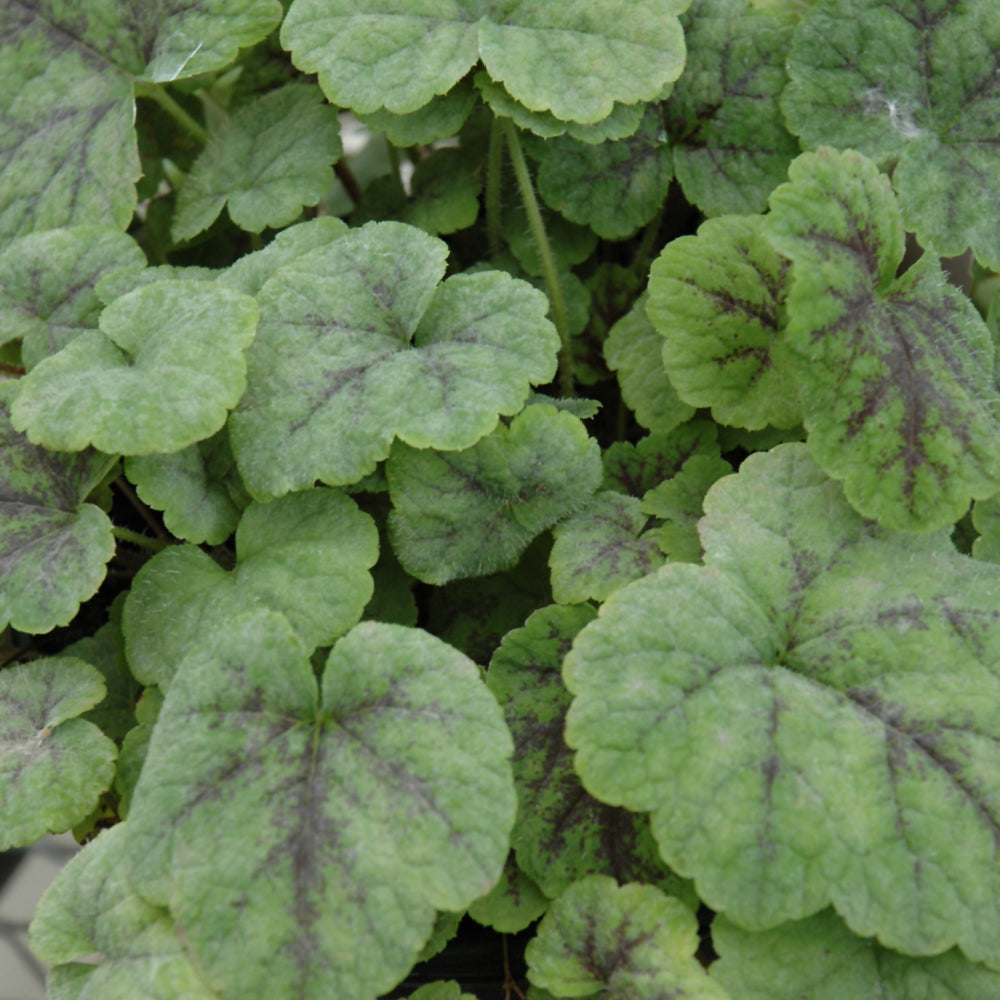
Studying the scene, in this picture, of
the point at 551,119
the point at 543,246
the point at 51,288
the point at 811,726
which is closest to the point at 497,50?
the point at 551,119

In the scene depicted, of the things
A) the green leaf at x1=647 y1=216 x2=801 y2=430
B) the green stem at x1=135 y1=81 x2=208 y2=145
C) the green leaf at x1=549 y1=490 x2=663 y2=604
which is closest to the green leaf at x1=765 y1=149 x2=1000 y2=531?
the green leaf at x1=647 y1=216 x2=801 y2=430

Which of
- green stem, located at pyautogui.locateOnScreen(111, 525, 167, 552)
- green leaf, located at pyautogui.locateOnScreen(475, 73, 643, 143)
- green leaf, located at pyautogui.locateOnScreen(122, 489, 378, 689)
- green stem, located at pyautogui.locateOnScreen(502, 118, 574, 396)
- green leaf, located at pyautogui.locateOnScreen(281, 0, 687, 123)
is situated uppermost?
green leaf, located at pyautogui.locateOnScreen(281, 0, 687, 123)

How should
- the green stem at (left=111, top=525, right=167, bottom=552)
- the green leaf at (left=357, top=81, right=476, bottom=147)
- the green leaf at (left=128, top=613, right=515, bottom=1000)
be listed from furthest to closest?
the green leaf at (left=357, top=81, right=476, bottom=147), the green stem at (left=111, top=525, right=167, bottom=552), the green leaf at (left=128, top=613, right=515, bottom=1000)

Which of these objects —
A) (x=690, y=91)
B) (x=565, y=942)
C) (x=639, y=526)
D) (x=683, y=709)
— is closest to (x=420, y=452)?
(x=639, y=526)

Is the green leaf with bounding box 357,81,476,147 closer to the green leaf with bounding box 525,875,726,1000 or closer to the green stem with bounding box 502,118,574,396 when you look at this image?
the green stem with bounding box 502,118,574,396

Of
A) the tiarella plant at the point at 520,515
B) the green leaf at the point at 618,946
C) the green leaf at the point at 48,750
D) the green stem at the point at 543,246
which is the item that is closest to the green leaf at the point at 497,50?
the tiarella plant at the point at 520,515

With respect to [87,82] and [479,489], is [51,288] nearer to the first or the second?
[87,82]

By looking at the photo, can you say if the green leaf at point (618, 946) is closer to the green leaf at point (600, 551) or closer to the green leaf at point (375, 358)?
the green leaf at point (600, 551)
